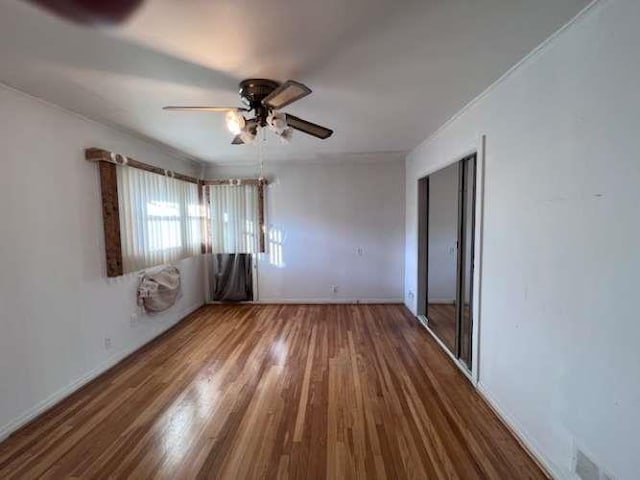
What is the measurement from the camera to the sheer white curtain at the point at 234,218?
17.0ft

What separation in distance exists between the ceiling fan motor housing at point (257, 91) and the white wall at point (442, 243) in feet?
12.4

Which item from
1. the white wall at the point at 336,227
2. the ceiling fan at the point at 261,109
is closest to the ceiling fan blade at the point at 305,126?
the ceiling fan at the point at 261,109

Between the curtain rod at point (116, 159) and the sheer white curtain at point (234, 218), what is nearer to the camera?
the curtain rod at point (116, 159)

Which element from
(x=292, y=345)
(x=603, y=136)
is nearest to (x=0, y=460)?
(x=292, y=345)

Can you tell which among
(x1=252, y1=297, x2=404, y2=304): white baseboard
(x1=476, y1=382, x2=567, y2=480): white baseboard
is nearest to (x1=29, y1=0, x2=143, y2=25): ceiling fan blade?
(x1=476, y1=382, x2=567, y2=480): white baseboard

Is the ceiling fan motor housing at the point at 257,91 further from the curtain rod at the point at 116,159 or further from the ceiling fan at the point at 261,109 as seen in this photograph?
the curtain rod at the point at 116,159

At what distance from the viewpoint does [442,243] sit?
5316 mm

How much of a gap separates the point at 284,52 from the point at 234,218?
147 inches

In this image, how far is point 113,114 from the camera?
278 cm

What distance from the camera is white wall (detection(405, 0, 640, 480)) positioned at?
4.31 ft

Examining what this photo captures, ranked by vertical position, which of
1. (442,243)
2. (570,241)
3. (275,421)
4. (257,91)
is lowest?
(275,421)

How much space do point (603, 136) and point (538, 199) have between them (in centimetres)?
51

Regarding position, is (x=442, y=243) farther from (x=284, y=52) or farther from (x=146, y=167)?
(x=146, y=167)

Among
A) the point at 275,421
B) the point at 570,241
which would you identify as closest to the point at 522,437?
the point at 570,241
